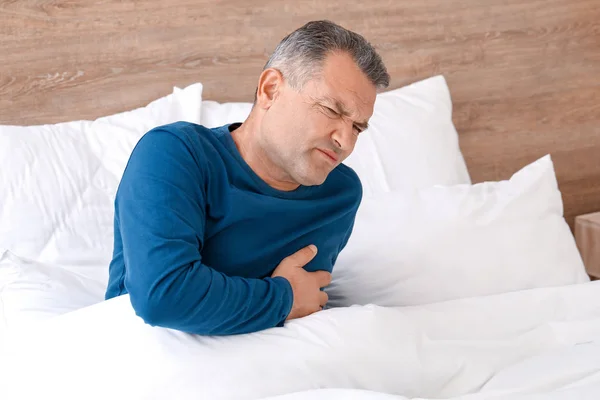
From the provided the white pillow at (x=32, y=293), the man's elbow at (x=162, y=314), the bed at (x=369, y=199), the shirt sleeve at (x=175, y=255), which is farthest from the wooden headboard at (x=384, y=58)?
the man's elbow at (x=162, y=314)

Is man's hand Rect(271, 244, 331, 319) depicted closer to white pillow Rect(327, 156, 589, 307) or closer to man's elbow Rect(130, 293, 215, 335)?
man's elbow Rect(130, 293, 215, 335)

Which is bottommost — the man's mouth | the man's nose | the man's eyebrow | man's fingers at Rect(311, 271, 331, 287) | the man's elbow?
man's fingers at Rect(311, 271, 331, 287)

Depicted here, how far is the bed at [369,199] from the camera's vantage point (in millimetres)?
1248

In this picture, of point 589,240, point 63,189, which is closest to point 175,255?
point 63,189

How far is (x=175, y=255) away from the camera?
118 centimetres

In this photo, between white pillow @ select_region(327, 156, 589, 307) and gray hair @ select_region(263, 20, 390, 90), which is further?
white pillow @ select_region(327, 156, 589, 307)

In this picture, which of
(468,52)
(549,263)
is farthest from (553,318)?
(468,52)

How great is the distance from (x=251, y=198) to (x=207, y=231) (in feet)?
0.31

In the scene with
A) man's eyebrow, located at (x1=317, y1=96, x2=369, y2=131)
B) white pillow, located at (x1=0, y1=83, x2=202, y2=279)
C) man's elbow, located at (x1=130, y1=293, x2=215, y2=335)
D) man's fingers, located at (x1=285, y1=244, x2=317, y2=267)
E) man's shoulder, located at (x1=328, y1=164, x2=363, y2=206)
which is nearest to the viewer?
man's elbow, located at (x1=130, y1=293, x2=215, y2=335)

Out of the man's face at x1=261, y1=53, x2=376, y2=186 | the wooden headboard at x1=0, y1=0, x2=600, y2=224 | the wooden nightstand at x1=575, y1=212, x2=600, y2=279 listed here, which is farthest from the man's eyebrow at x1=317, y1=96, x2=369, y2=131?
the wooden nightstand at x1=575, y1=212, x2=600, y2=279

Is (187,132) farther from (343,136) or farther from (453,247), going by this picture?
Result: (453,247)

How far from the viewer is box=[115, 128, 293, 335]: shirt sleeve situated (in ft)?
3.87

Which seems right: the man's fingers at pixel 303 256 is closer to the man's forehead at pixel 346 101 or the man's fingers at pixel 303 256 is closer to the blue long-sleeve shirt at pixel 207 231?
the blue long-sleeve shirt at pixel 207 231

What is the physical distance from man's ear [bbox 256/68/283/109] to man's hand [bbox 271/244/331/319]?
280 millimetres
